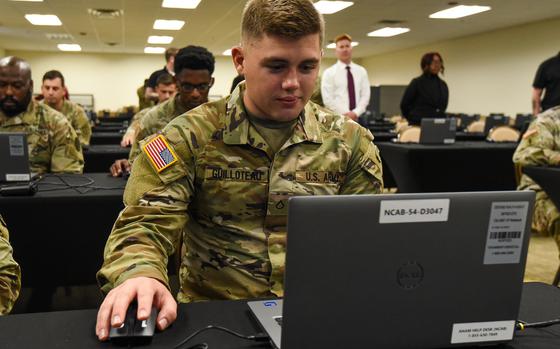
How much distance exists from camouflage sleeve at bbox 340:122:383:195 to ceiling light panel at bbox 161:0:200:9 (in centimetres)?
698

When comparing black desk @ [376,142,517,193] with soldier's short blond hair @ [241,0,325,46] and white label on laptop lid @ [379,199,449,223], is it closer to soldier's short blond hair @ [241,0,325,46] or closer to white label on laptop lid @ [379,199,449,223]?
soldier's short blond hair @ [241,0,325,46]

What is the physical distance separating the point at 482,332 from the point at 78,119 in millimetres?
4561

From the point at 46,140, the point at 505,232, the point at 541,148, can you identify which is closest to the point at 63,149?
the point at 46,140

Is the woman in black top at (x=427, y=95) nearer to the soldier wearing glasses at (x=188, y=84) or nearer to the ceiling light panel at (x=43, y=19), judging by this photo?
the soldier wearing glasses at (x=188, y=84)

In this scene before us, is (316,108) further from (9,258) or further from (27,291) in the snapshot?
(27,291)

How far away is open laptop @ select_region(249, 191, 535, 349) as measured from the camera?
2.20 feet

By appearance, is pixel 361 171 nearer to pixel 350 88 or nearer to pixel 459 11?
pixel 350 88

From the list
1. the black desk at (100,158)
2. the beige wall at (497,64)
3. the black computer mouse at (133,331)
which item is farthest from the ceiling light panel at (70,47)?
the black computer mouse at (133,331)

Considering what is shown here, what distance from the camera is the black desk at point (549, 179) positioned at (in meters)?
2.31

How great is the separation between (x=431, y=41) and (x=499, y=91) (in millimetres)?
2617

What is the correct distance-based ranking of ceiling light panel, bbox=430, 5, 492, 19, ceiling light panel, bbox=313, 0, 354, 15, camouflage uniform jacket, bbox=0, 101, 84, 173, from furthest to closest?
ceiling light panel, bbox=430, 5, 492, 19 < ceiling light panel, bbox=313, 0, 354, 15 < camouflage uniform jacket, bbox=0, 101, 84, 173

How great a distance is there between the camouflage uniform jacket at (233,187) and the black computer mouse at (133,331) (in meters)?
0.32

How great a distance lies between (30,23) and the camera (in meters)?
10.1

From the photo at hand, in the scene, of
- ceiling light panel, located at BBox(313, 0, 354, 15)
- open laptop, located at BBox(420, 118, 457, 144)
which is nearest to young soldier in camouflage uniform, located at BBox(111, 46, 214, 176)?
open laptop, located at BBox(420, 118, 457, 144)
